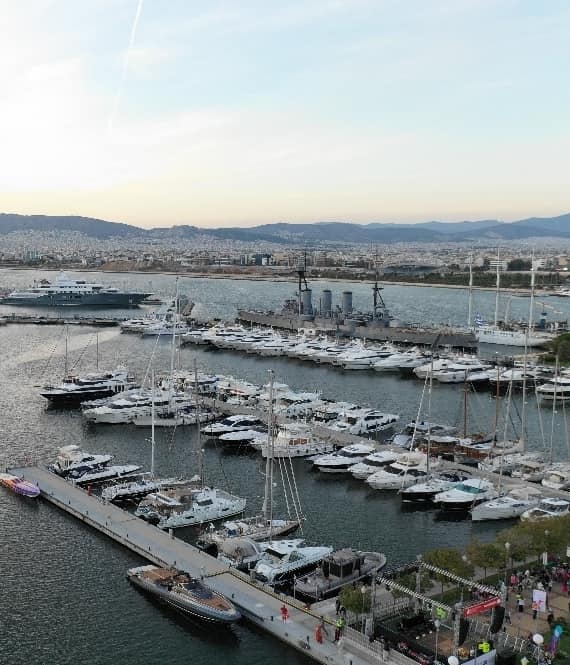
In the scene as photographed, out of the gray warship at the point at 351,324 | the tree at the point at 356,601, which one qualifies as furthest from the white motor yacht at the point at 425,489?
the gray warship at the point at 351,324

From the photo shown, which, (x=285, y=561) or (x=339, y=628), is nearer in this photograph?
(x=339, y=628)

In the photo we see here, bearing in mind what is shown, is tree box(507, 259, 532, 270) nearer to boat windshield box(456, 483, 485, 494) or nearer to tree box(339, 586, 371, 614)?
boat windshield box(456, 483, 485, 494)

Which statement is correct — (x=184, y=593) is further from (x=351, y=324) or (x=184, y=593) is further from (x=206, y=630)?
(x=351, y=324)

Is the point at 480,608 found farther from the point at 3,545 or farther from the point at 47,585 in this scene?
the point at 3,545

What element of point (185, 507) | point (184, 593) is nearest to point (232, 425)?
point (185, 507)

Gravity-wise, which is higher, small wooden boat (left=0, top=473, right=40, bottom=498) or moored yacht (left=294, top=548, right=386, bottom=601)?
moored yacht (left=294, top=548, right=386, bottom=601)

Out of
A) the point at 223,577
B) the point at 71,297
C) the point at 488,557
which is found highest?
the point at 71,297

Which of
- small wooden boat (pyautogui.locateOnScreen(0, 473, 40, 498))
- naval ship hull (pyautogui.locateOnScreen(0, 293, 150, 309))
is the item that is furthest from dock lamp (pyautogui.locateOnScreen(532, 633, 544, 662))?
naval ship hull (pyautogui.locateOnScreen(0, 293, 150, 309))

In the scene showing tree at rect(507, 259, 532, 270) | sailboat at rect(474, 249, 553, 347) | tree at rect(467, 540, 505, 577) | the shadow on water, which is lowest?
the shadow on water
